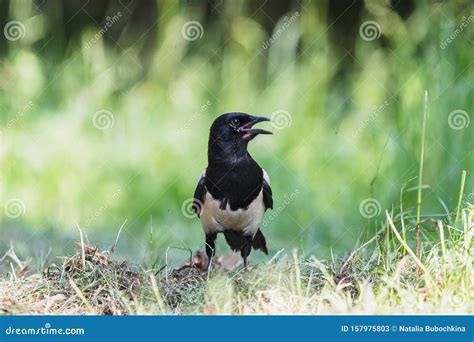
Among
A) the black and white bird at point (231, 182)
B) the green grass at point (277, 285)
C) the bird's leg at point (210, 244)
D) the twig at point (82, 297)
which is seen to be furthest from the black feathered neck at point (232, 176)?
the twig at point (82, 297)

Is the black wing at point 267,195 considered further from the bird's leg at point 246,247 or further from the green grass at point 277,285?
the green grass at point 277,285

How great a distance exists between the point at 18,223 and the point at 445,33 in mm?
1989

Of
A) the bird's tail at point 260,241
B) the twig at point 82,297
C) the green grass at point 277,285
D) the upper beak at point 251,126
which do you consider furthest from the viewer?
the bird's tail at point 260,241

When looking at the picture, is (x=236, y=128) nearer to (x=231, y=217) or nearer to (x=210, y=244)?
(x=231, y=217)

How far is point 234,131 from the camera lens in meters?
3.55

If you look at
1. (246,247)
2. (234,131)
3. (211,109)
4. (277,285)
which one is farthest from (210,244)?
(277,285)

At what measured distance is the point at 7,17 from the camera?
378 cm

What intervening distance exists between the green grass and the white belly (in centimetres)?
29

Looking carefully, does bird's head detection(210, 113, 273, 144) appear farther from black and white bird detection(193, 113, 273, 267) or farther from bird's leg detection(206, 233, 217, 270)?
bird's leg detection(206, 233, 217, 270)

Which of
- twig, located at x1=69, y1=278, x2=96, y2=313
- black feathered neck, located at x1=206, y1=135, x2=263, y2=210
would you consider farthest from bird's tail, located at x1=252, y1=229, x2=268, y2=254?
twig, located at x1=69, y1=278, x2=96, y2=313

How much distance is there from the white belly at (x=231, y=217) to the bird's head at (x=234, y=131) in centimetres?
22

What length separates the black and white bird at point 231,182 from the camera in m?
3.54

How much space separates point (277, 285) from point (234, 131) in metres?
0.86
